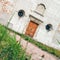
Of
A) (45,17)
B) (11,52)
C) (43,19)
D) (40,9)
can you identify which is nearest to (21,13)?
(40,9)

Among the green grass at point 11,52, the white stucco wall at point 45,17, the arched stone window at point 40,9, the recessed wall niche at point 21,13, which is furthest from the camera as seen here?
the arched stone window at point 40,9

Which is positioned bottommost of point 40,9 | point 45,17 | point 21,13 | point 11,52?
point 21,13

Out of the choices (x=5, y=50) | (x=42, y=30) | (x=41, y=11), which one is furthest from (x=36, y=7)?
(x=5, y=50)

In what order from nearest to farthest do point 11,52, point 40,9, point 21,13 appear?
point 11,52 < point 21,13 < point 40,9

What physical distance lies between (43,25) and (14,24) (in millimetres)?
2711

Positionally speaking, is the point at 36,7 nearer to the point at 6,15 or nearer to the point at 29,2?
the point at 29,2

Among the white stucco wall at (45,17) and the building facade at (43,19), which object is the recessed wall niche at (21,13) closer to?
the building facade at (43,19)

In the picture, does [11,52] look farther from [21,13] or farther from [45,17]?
[45,17]

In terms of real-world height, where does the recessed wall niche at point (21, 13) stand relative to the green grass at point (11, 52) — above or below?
below

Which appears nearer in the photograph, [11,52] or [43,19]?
[11,52]

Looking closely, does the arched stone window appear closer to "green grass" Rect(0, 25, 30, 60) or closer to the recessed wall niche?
the recessed wall niche

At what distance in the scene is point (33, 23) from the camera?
25.4 metres

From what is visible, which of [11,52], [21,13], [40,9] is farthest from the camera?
[40,9]

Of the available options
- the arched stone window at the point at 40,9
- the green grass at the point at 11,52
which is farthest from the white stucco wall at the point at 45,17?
the green grass at the point at 11,52
